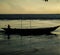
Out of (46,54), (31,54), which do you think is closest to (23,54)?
(31,54)

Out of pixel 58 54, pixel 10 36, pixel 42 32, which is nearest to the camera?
pixel 58 54

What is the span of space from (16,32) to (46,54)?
44.2 feet

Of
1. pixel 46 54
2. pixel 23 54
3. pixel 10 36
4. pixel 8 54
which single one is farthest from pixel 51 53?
pixel 10 36

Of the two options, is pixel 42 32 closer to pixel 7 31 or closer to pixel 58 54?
pixel 7 31

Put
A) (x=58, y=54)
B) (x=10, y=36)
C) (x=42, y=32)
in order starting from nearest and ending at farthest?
(x=58, y=54)
(x=10, y=36)
(x=42, y=32)

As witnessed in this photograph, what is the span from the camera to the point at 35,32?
30.8 metres

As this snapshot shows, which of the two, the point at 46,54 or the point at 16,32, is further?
the point at 16,32

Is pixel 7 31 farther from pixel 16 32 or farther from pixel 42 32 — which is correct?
pixel 42 32

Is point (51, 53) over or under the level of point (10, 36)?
over

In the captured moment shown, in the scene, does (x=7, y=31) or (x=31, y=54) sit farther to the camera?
(x=7, y=31)

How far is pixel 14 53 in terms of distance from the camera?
57.4ft

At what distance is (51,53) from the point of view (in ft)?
58.4

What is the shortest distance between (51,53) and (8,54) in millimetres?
3248

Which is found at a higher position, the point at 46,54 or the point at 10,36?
the point at 46,54
